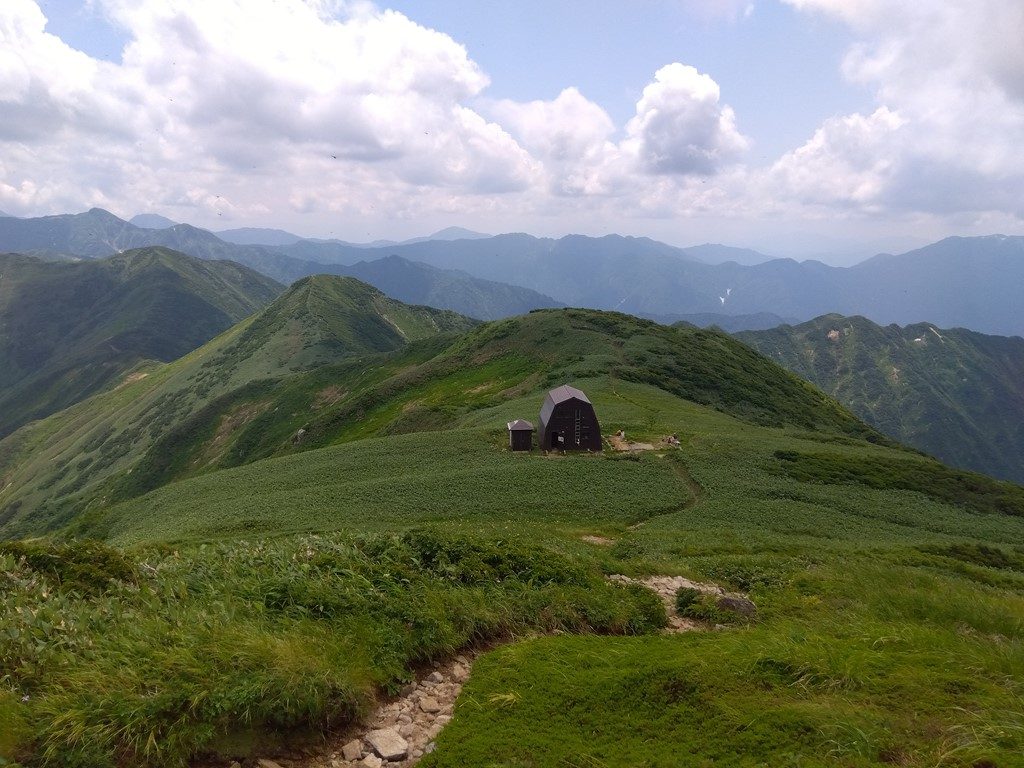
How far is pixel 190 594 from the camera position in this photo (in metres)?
10.6

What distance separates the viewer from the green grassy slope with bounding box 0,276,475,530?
344 feet

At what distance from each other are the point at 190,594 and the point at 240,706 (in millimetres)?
4044

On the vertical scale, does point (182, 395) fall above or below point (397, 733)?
below

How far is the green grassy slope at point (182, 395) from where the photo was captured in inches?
4134

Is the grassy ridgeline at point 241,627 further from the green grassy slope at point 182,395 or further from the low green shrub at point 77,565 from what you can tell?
the green grassy slope at point 182,395

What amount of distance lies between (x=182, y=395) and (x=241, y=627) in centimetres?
14394

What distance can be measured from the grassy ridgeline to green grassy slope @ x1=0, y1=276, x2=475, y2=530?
92206mm

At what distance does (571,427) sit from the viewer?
154 ft

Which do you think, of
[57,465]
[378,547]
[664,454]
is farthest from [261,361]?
[378,547]

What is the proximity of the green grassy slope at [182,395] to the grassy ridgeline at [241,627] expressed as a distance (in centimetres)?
9221

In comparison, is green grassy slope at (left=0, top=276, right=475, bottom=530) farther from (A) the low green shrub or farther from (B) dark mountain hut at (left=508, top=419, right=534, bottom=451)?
(A) the low green shrub

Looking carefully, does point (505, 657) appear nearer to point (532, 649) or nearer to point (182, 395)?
point (532, 649)

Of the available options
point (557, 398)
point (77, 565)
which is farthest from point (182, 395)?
point (77, 565)

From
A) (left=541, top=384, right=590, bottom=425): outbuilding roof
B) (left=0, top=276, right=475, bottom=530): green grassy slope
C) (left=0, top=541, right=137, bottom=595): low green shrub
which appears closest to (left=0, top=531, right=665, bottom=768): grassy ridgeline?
(left=0, top=541, right=137, bottom=595): low green shrub
